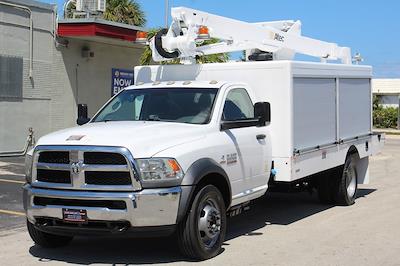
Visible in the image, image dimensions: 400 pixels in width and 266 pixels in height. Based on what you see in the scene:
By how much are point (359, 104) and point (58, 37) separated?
1206 centimetres

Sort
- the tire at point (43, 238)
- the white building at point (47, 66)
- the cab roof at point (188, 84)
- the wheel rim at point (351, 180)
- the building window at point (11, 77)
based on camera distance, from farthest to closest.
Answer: the white building at point (47, 66) → the building window at point (11, 77) → the wheel rim at point (351, 180) → the cab roof at point (188, 84) → the tire at point (43, 238)

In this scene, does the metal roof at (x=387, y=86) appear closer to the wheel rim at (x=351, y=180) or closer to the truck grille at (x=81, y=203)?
the wheel rim at (x=351, y=180)

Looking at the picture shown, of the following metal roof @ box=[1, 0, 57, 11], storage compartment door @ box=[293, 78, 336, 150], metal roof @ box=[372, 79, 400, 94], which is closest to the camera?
storage compartment door @ box=[293, 78, 336, 150]

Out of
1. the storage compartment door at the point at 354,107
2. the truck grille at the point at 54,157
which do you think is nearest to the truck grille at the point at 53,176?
the truck grille at the point at 54,157

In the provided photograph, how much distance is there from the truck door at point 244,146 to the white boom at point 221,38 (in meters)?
1.18

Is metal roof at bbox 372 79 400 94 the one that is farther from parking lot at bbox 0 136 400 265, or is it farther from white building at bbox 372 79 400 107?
parking lot at bbox 0 136 400 265

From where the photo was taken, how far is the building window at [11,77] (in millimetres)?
18234

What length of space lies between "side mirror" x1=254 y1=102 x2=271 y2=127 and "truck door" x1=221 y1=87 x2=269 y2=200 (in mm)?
230

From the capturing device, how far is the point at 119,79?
907 inches

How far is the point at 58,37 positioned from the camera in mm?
20234

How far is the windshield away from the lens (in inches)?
302

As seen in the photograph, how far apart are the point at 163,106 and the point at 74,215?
213cm

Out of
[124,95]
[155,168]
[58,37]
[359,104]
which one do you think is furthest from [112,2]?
[155,168]

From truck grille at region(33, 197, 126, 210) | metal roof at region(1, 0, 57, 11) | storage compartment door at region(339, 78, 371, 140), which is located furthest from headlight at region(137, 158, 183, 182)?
metal roof at region(1, 0, 57, 11)
